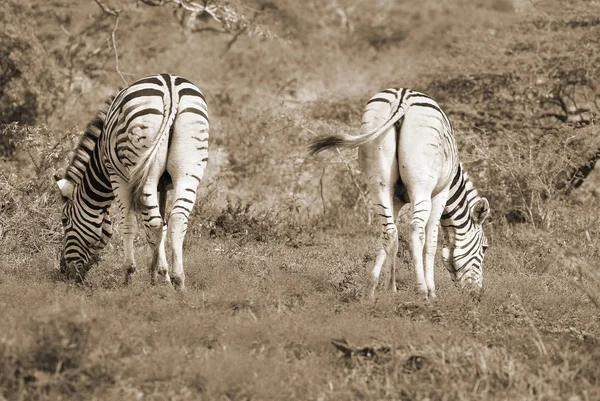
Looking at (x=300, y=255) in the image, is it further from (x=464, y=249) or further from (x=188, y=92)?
(x=188, y=92)

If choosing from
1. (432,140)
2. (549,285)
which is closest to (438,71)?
(549,285)

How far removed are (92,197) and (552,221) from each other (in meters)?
6.60

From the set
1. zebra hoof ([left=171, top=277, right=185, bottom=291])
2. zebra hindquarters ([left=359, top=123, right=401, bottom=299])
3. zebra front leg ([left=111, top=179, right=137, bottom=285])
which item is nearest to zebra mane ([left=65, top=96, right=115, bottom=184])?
zebra front leg ([left=111, top=179, right=137, bottom=285])

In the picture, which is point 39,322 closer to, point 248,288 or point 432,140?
point 248,288

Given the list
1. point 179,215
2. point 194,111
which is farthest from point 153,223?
point 194,111

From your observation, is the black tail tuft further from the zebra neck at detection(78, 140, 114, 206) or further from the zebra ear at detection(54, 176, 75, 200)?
the zebra ear at detection(54, 176, 75, 200)

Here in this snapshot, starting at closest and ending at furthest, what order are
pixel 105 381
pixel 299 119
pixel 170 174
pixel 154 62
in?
pixel 105 381, pixel 170 174, pixel 299 119, pixel 154 62

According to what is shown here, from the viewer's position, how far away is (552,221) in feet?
39.5

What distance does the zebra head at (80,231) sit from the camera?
8.87 m

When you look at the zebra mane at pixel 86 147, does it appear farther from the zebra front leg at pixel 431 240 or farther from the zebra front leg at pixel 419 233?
the zebra front leg at pixel 431 240

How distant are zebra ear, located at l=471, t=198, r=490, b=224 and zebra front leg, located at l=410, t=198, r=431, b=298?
53.0 inches

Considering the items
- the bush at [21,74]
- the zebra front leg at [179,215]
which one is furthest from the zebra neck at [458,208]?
the bush at [21,74]

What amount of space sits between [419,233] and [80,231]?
3580mm

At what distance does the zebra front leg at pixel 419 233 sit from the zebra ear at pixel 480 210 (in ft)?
4.42
